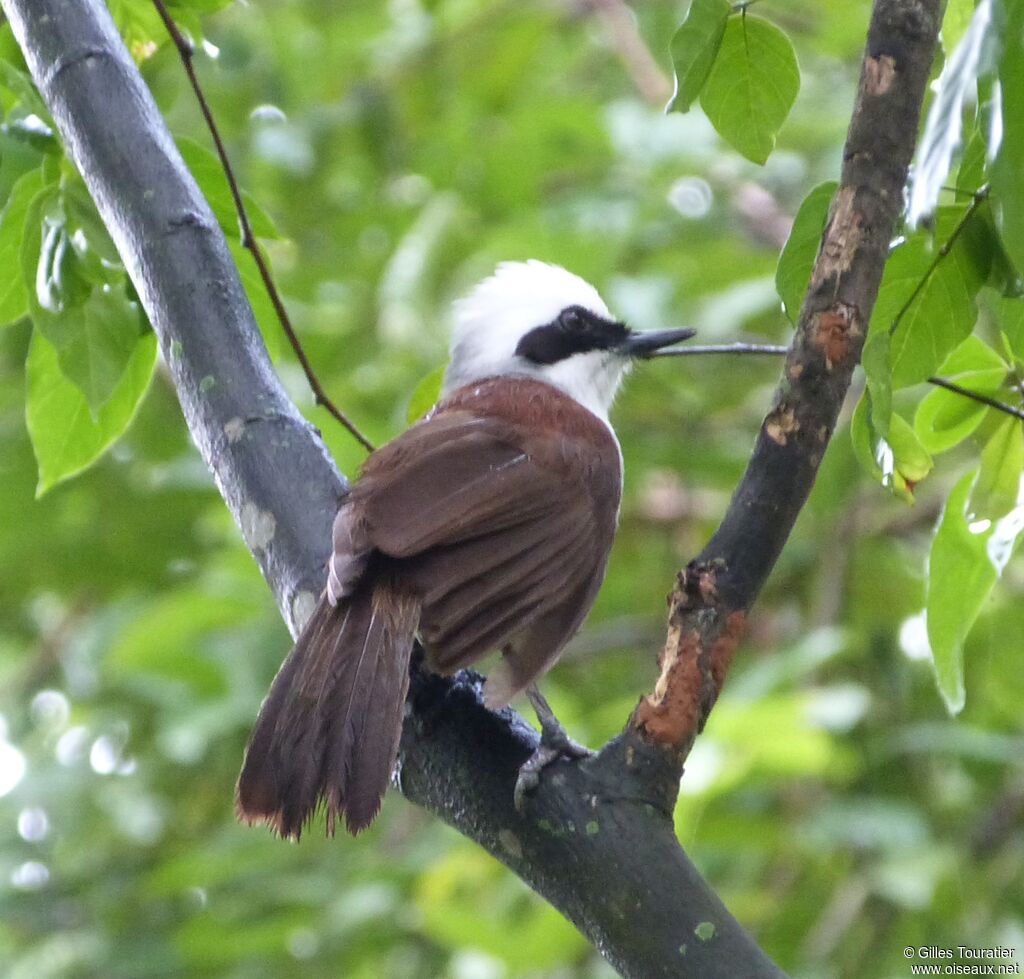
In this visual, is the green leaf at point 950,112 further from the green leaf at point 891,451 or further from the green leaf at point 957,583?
the green leaf at point 957,583

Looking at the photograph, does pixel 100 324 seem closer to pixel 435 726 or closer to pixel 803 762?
pixel 435 726

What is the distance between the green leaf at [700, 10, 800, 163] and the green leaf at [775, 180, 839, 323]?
130mm

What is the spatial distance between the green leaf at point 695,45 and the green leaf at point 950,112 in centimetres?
69

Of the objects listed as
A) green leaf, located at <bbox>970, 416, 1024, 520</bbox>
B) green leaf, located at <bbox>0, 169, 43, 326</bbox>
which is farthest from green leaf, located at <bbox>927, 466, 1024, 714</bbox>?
green leaf, located at <bbox>0, 169, 43, 326</bbox>

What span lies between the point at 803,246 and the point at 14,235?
1155 mm

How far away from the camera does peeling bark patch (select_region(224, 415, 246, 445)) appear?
2039 mm

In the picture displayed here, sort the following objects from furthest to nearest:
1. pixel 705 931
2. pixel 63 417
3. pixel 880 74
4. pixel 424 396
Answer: pixel 424 396
pixel 63 417
pixel 880 74
pixel 705 931

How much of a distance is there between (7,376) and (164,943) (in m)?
1.96

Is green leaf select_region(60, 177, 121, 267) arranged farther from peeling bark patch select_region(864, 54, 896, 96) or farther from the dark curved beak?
the dark curved beak

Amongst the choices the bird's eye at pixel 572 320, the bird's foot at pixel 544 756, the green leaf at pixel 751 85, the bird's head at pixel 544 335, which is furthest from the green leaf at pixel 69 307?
the bird's eye at pixel 572 320

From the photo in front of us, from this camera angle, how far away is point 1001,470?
192 centimetres

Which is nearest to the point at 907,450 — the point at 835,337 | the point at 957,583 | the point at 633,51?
the point at 957,583

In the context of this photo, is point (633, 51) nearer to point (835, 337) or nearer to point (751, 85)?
point (751, 85)

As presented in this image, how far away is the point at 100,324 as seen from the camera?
2133 mm
